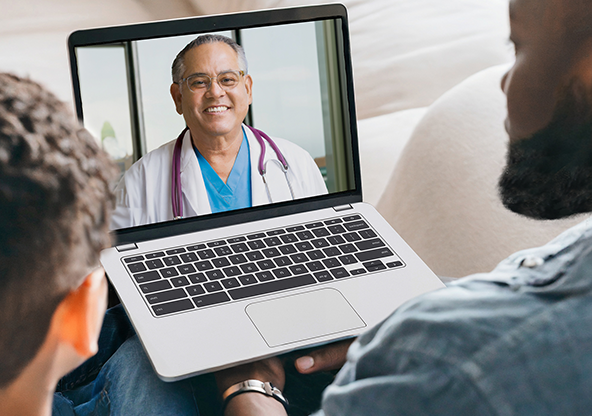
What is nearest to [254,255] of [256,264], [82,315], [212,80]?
[256,264]

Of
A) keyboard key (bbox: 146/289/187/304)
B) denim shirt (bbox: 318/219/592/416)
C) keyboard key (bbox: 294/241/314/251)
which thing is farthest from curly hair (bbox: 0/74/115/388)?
keyboard key (bbox: 294/241/314/251)

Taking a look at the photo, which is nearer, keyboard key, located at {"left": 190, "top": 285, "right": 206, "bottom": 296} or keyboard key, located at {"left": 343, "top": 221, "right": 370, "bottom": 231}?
keyboard key, located at {"left": 190, "top": 285, "right": 206, "bottom": 296}

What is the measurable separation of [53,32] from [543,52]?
0.90 meters

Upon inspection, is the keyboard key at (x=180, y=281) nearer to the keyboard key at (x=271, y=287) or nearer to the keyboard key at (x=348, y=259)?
the keyboard key at (x=271, y=287)

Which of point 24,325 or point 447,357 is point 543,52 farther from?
point 24,325

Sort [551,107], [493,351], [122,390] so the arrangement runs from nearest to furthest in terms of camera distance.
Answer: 1. [493,351]
2. [551,107]
3. [122,390]

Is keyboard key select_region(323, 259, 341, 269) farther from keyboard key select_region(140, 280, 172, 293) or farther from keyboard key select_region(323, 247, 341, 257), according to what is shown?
keyboard key select_region(140, 280, 172, 293)

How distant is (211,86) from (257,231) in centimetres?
19

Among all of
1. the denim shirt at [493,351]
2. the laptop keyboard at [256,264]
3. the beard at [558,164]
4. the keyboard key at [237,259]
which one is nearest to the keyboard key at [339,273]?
the laptop keyboard at [256,264]

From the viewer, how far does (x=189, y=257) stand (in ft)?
2.22

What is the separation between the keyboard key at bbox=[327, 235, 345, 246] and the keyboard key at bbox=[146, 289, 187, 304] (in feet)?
0.63

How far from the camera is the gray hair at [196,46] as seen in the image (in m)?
0.69

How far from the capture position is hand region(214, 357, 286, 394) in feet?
1.98

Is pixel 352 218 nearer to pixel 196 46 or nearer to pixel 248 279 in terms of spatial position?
pixel 248 279
